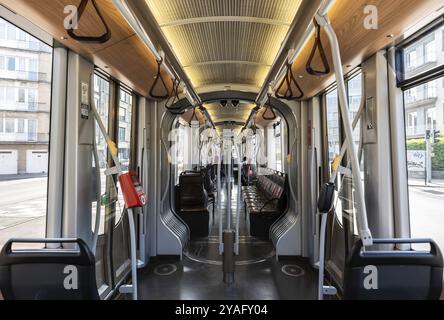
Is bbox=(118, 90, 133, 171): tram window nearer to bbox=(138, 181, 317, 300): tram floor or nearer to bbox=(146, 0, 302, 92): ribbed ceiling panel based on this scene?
bbox=(146, 0, 302, 92): ribbed ceiling panel

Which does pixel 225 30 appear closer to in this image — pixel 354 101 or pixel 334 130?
pixel 354 101

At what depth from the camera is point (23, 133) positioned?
1.88m

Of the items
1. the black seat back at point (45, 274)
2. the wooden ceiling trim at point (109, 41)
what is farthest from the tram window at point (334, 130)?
the black seat back at point (45, 274)

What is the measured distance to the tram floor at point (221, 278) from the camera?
9.92 ft

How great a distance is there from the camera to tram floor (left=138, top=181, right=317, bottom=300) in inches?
119

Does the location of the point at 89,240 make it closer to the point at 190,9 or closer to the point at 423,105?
the point at 190,9

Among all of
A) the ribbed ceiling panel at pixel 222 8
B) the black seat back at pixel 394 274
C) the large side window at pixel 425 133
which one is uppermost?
the ribbed ceiling panel at pixel 222 8

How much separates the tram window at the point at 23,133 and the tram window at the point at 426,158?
8.82ft

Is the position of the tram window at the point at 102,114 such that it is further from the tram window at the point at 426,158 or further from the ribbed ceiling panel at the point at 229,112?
the ribbed ceiling panel at the point at 229,112

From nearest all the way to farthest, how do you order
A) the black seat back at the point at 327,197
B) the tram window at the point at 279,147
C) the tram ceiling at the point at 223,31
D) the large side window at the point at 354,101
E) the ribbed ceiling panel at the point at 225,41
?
the tram ceiling at the point at 223,31 < the black seat back at the point at 327,197 < the ribbed ceiling panel at the point at 225,41 < the large side window at the point at 354,101 < the tram window at the point at 279,147

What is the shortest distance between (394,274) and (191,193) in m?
4.10

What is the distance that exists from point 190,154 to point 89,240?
19.6ft

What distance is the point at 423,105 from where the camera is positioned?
6.44 feet

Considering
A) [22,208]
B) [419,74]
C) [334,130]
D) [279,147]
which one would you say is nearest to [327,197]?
[419,74]
